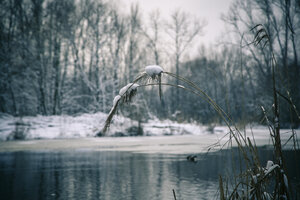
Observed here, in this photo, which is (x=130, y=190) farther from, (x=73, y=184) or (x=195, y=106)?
(x=195, y=106)

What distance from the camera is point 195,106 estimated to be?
1415 inches

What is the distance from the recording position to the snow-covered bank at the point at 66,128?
13055 mm

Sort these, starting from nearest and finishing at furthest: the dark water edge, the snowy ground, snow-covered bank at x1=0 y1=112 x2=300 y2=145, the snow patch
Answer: the snow patch
the dark water edge
the snowy ground
snow-covered bank at x1=0 y1=112 x2=300 y2=145

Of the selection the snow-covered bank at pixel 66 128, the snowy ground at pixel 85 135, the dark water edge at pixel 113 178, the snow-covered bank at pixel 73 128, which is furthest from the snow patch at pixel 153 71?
the snow-covered bank at pixel 66 128

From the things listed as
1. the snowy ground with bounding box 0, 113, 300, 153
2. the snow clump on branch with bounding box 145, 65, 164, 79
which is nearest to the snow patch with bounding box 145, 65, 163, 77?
the snow clump on branch with bounding box 145, 65, 164, 79

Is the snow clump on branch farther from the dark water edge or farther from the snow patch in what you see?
the dark water edge

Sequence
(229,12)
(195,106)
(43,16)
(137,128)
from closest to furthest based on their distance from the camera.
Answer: (137,128) → (43,16) → (229,12) → (195,106)

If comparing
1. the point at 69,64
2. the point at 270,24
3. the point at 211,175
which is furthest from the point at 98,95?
the point at 211,175

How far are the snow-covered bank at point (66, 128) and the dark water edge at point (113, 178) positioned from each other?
5.53 meters

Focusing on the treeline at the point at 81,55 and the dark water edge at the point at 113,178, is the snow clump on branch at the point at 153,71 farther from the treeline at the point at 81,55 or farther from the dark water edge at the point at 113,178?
the treeline at the point at 81,55

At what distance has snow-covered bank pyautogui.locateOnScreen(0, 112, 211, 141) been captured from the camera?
1305 cm

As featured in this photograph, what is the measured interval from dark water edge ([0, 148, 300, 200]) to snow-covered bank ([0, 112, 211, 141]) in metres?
5.53

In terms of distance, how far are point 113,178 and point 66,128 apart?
10.0 meters

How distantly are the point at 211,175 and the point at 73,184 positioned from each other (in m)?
2.59
